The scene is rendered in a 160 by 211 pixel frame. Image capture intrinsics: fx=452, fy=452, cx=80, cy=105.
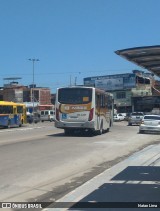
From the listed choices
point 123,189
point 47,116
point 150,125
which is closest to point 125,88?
point 47,116

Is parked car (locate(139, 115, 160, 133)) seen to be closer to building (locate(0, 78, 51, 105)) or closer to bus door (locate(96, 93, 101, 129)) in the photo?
bus door (locate(96, 93, 101, 129))

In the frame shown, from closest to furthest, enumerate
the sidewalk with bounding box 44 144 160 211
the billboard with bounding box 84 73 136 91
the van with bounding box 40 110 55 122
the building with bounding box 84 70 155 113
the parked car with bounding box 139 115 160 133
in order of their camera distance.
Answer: the sidewalk with bounding box 44 144 160 211
the parked car with bounding box 139 115 160 133
the van with bounding box 40 110 55 122
the building with bounding box 84 70 155 113
the billboard with bounding box 84 73 136 91

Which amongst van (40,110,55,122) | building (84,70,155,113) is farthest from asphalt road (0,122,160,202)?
building (84,70,155,113)

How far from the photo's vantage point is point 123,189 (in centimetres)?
956

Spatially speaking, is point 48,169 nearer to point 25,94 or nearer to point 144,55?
point 144,55

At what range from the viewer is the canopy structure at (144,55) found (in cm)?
852

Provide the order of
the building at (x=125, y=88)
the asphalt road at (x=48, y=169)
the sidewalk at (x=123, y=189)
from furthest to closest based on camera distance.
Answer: the building at (x=125, y=88)
the asphalt road at (x=48, y=169)
the sidewalk at (x=123, y=189)

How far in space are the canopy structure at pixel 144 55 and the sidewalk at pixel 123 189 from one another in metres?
2.67

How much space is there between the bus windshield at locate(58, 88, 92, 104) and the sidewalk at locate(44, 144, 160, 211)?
15.0 meters

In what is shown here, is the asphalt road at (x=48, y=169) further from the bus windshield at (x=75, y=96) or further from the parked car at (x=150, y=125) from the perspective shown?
the parked car at (x=150, y=125)

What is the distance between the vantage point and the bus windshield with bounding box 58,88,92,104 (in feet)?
93.7

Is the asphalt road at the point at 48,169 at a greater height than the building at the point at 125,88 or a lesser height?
lesser

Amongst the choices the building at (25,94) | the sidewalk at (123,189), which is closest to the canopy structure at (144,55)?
the sidewalk at (123,189)

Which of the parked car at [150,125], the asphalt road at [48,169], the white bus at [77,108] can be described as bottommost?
the asphalt road at [48,169]
